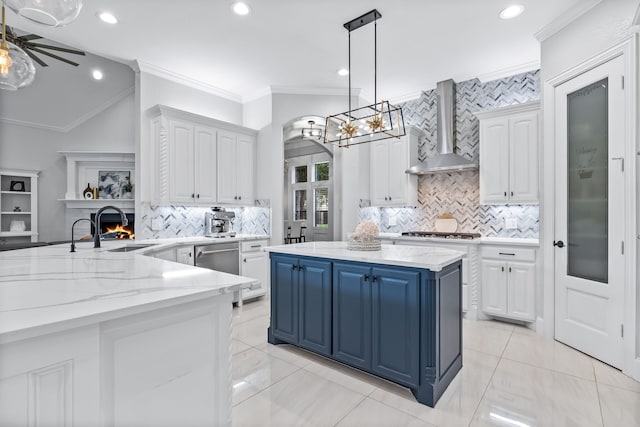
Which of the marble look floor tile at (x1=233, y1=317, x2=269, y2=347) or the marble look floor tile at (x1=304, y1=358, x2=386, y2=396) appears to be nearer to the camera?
the marble look floor tile at (x1=304, y1=358, x2=386, y2=396)

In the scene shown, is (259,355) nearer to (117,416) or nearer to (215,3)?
(117,416)

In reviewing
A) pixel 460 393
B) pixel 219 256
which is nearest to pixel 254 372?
pixel 460 393

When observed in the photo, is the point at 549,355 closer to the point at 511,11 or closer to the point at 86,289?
the point at 511,11

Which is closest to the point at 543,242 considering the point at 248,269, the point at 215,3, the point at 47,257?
the point at 248,269

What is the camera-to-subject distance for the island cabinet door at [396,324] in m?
2.12

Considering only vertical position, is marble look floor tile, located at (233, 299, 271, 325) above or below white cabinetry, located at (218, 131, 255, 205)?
below

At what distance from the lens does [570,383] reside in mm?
2330

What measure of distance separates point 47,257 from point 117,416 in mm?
1553

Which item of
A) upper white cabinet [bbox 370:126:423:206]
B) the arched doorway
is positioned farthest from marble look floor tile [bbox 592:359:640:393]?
the arched doorway

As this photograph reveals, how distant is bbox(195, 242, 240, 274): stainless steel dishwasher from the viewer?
391cm

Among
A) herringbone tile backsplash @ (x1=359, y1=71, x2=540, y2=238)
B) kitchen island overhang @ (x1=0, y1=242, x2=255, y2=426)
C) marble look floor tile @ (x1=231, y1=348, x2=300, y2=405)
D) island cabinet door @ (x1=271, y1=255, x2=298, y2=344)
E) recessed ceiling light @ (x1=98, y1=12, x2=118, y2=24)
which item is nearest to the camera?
kitchen island overhang @ (x1=0, y1=242, x2=255, y2=426)

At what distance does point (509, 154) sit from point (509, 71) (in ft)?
4.02

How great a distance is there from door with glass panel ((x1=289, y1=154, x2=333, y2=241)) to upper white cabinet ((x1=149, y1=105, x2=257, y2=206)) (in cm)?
222

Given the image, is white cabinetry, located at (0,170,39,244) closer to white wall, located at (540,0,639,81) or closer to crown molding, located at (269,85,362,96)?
crown molding, located at (269,85,362,96)
